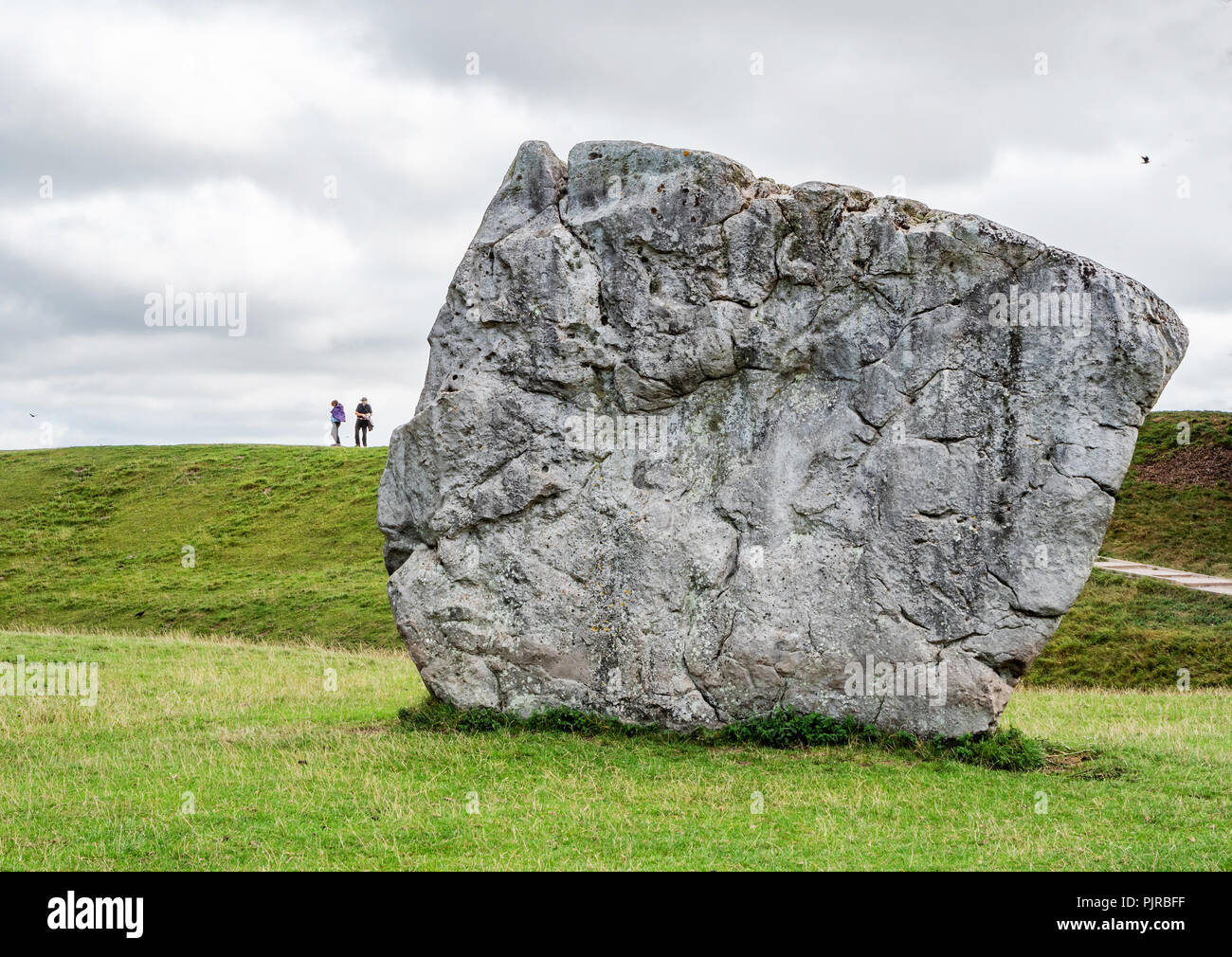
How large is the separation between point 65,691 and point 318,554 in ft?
79.0

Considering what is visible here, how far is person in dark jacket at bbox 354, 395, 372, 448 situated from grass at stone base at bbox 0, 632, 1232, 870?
42.3 metres

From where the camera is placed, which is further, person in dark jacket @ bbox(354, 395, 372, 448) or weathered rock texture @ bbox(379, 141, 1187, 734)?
person in dark jacket @ bbox(354, 395, 372, 448)

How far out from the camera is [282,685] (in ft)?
68.7

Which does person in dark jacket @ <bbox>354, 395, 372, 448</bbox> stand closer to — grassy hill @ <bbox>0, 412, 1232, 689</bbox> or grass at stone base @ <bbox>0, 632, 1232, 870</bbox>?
grassy hill @ <bbox>0, 412, 1232, 689</bbox>

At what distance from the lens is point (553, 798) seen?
12000 mm

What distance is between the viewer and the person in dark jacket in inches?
2343

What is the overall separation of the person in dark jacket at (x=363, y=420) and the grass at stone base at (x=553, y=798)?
42.3 metres

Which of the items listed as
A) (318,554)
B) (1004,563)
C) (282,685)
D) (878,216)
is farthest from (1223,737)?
(318,554)

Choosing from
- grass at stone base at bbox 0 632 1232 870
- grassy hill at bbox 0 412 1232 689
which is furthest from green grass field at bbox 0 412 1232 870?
grassy hill at bbox 0 412 1232 689

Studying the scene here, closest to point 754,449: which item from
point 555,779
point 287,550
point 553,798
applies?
point 555,779

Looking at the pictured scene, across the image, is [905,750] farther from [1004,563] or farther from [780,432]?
[780,432]

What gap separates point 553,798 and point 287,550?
35.1 meters

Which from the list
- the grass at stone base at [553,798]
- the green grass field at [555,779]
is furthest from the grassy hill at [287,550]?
the grass at stone base at [553,798]

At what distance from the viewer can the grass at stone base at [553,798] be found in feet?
32.9
